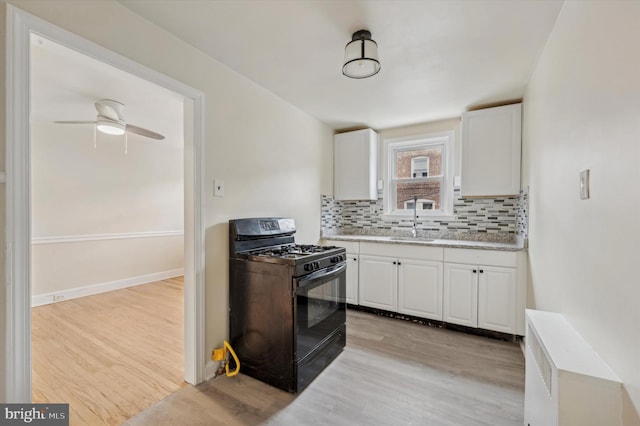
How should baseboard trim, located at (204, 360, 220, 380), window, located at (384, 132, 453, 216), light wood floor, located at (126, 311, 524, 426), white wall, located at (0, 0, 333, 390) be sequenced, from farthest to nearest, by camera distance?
window, located at (384, 132, 453, 216), baseboard trim, located at (204, 360, 220, 380), light wood floor, located at (126, 311, 524, 426), white wall, located at (0, 0, 333, 390)

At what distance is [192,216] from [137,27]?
116 cm

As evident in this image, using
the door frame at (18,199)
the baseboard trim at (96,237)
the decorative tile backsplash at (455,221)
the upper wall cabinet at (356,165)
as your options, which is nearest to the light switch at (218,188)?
the door frame at (18,199)

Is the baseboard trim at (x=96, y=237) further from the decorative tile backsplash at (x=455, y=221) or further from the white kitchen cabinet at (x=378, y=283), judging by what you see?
the white kitchen cabinet at (x=378, y=283)

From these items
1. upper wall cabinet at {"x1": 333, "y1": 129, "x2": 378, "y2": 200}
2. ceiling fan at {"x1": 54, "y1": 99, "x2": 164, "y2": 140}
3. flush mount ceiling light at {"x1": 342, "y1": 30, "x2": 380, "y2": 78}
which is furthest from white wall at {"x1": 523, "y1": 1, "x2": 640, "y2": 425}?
ceiling fan at {"x1": 54, "y1": 99, "x2": 164, "y2": 140}

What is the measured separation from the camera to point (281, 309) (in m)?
1.85

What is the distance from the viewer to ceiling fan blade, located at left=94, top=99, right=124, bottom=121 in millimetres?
2801

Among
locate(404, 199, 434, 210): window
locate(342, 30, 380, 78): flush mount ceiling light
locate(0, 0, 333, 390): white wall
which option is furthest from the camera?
locate(404, 199, 434, 210): window

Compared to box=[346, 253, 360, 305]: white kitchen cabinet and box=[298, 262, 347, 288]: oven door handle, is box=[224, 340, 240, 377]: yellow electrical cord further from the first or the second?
box=[346, 253, 360, 305]: white kitchen cabinet

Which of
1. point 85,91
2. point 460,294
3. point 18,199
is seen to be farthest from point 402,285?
point 85,91

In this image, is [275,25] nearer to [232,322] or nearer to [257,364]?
[232,322]

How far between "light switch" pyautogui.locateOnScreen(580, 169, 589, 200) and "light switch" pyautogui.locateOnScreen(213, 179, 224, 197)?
209cm

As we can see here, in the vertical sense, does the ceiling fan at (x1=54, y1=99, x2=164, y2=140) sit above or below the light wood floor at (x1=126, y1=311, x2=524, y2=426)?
above

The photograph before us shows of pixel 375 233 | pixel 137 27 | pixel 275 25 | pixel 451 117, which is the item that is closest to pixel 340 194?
pixel 375 233

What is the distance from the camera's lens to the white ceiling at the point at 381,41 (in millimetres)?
1519
